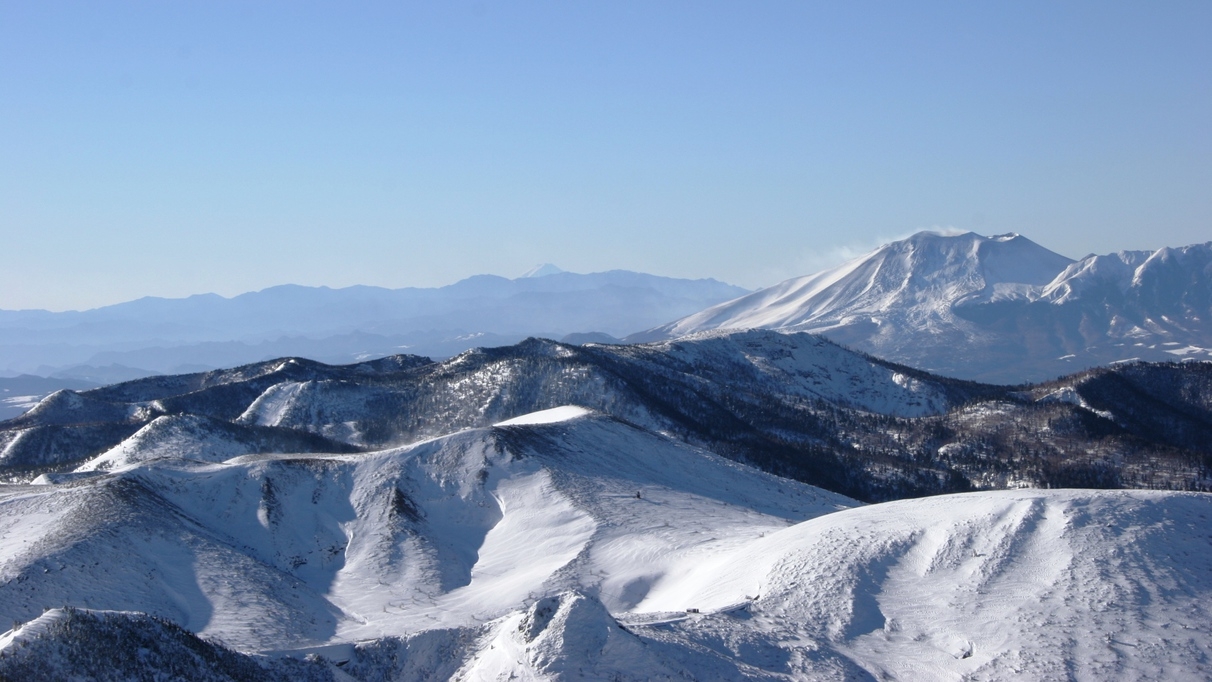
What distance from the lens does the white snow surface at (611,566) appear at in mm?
33438

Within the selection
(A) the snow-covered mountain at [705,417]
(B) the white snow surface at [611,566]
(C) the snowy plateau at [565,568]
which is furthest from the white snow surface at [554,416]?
(A) the snow-covered mountain at [705,417]

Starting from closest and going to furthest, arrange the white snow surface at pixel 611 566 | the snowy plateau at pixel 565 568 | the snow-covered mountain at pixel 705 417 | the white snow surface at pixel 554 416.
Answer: the snowy plateau at pixel 565 568
the white snow surface at pixel 611 566
the white snow surface at pixel 554 416
the snow-covered mountain at pixel 705 417

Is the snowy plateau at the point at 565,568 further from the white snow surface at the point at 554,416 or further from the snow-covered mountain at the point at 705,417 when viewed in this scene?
the snow-covered mountain at the point at 705,417

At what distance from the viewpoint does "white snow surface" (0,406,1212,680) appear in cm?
3344

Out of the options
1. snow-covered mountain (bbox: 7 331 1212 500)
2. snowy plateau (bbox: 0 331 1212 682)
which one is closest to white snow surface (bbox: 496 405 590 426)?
snowy plateau (bbox: 0 331 1212 682)

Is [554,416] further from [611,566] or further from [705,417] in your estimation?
[705,417]

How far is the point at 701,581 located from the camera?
152 ft

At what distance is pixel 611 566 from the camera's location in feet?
172

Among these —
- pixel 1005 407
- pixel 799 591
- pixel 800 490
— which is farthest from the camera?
pixel 1005 407

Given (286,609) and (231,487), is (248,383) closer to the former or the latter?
(231,487)

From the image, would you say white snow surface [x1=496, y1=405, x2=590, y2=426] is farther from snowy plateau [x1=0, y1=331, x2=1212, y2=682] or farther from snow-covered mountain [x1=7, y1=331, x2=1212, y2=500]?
snow-covered mountain [x1=7, y1=331, x2=1212, y2=500]

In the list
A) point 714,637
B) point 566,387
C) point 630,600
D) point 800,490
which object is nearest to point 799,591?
point 714,637

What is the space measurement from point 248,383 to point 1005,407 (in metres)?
127

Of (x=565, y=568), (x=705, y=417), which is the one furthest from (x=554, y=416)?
(x=705, y=417)
